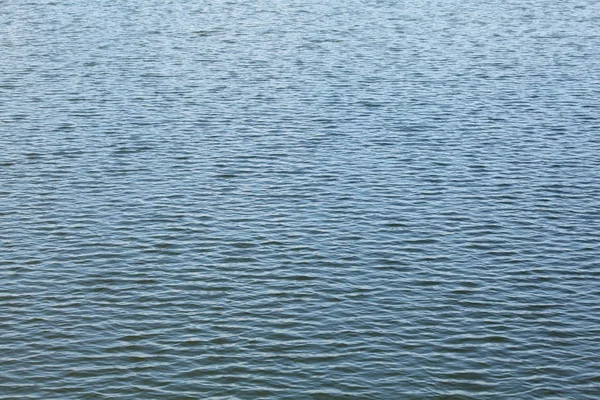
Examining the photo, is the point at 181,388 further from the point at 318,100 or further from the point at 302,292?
the point at 318,100

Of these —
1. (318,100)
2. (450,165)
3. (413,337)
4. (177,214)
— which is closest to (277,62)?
(318,100)

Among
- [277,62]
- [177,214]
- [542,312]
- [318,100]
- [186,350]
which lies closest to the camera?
[186,350]

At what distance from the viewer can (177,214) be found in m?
52.2

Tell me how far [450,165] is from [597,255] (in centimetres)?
1428

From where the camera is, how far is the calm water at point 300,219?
37531mm

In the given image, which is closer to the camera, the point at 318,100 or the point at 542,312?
the point at 542,312

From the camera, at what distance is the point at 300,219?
51.6 m

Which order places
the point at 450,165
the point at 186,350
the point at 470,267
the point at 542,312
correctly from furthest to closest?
the point at 450,165 → the point at 470,267 → the point at 542,312 → the point at 186,350

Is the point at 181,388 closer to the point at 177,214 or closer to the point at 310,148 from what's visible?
the point at 177,214

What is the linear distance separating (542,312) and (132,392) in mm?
17249

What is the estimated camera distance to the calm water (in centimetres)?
3753

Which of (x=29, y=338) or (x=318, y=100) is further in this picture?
(x=318, y=100)

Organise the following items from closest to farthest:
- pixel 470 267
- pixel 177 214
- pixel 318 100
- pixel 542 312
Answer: pixel 542 312 < pixel 470 267 < pixel 177 214 < pixel 318 100

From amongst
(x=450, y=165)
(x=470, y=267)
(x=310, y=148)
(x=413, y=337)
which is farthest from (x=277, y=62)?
(x=413, y=337)
